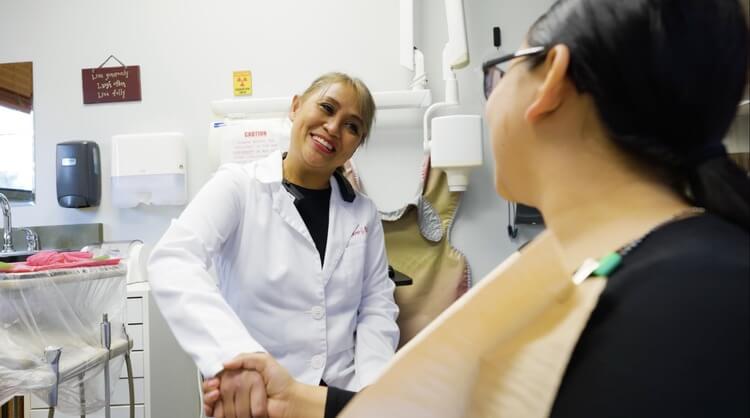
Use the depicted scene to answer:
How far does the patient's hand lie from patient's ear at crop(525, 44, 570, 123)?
2.06ft

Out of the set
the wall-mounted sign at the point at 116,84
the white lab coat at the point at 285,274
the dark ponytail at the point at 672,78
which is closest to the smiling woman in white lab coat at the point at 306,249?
the white lab coat at the point at 285,274

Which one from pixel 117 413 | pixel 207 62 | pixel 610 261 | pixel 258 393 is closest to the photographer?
pixel 610 261

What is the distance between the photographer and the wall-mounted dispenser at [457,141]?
6.34 ft

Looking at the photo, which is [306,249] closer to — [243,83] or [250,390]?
[250,390]

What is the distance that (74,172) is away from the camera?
212 cm

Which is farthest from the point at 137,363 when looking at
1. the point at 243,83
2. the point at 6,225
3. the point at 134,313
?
the point at 243,83

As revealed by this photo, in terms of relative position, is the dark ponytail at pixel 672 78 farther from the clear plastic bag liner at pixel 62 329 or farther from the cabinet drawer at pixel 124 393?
the cabinet drawer at pixel 124 393

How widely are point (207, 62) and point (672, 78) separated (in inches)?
83.2

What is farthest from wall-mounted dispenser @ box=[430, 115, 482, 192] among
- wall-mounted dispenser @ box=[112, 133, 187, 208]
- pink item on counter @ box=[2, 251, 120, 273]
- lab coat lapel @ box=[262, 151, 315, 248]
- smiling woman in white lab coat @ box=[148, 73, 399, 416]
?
pink item on counter @ box=[2, 251, 120, 273]

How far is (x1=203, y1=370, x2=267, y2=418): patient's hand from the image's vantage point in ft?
2.69

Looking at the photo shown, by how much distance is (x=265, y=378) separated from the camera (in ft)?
2.78

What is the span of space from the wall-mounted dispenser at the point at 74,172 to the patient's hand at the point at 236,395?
5.40 feet

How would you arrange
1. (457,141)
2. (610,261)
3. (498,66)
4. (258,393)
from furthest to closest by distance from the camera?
(457,141), (258,393), (498,66), (610,261)

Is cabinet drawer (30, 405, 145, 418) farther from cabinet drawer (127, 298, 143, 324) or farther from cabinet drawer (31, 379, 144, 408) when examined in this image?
cabinet drawer (127, 298, 143, 324)
